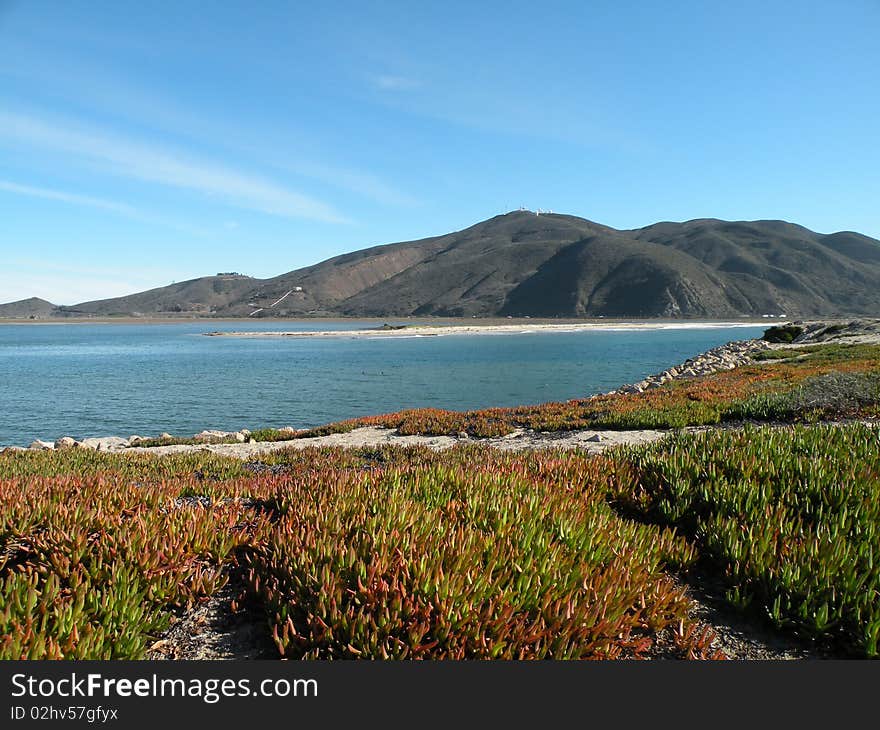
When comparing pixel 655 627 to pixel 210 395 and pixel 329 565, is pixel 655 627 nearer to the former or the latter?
pixel 329 565

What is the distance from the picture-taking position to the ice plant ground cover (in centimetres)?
340

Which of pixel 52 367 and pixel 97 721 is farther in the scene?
pixel 52 367

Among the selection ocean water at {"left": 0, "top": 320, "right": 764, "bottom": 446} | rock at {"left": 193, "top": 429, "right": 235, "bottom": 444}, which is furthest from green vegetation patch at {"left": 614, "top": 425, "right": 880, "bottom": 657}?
ocean water at {"left": 0, "top": 320, "right": 764, "bottom": 446}

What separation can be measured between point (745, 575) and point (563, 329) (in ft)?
461

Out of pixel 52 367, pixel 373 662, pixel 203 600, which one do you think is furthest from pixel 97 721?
pixel 52 367

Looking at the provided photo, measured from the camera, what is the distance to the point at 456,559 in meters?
3.95

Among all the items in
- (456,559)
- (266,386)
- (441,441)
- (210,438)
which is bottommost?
(210,438)

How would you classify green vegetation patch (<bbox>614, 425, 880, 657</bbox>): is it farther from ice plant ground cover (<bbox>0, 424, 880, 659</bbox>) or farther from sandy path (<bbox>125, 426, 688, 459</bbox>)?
sandy path (<bbox>125, 426, 688, 459</bbox>)

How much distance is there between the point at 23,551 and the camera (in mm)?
4453

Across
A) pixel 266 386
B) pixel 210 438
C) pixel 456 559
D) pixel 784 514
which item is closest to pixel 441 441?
pixel 210 438

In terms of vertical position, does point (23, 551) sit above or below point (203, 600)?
above

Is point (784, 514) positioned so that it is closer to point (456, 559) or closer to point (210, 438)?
point (456, 559)

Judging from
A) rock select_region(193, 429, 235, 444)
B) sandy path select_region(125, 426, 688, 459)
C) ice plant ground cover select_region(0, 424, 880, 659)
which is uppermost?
ice plant ground cover select_region(0, 424, 880, 659)

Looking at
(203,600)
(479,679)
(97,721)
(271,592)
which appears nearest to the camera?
(97,721)
